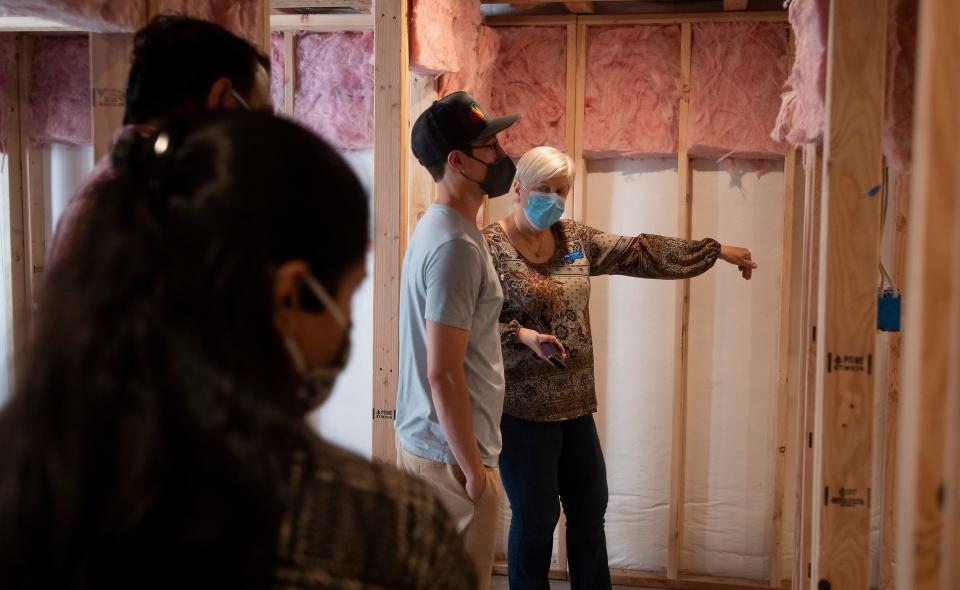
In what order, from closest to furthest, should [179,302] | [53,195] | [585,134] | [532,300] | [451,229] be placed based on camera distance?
1. [179,302]
2. [451,229]
3. [532,300]
4. [585,134]
5. [53,195]

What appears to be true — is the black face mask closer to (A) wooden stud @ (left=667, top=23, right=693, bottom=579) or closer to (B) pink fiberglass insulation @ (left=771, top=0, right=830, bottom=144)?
(B) pink fiberglass insulation @ (left=771, top=0, right=830, bottom=144)

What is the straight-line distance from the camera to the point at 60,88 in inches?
147

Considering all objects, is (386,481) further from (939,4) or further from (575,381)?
(575,381)

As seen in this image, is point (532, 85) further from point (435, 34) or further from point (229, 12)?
point (229, 12)

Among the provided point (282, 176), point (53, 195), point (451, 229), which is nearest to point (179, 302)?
point (282, 176)

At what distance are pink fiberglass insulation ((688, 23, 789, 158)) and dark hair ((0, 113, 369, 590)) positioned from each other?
2.97 metres

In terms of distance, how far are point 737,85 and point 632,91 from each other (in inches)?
15.9

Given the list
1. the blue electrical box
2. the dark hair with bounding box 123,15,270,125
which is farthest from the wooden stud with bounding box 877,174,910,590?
the dark hair with bounding box 123,15,270,125

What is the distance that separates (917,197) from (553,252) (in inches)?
70.2

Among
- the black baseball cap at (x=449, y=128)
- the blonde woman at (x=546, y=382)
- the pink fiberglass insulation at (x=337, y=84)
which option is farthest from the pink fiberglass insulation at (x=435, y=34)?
the pink fiberglass insulation at (x=337, y=84)

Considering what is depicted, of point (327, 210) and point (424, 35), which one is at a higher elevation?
point (424, 35)

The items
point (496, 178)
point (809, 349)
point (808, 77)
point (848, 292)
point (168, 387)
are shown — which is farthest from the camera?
point (809, 349)

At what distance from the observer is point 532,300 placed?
Result: 2.42m

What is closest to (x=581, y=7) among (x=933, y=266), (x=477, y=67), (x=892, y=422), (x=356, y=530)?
(x=477, y=67)
